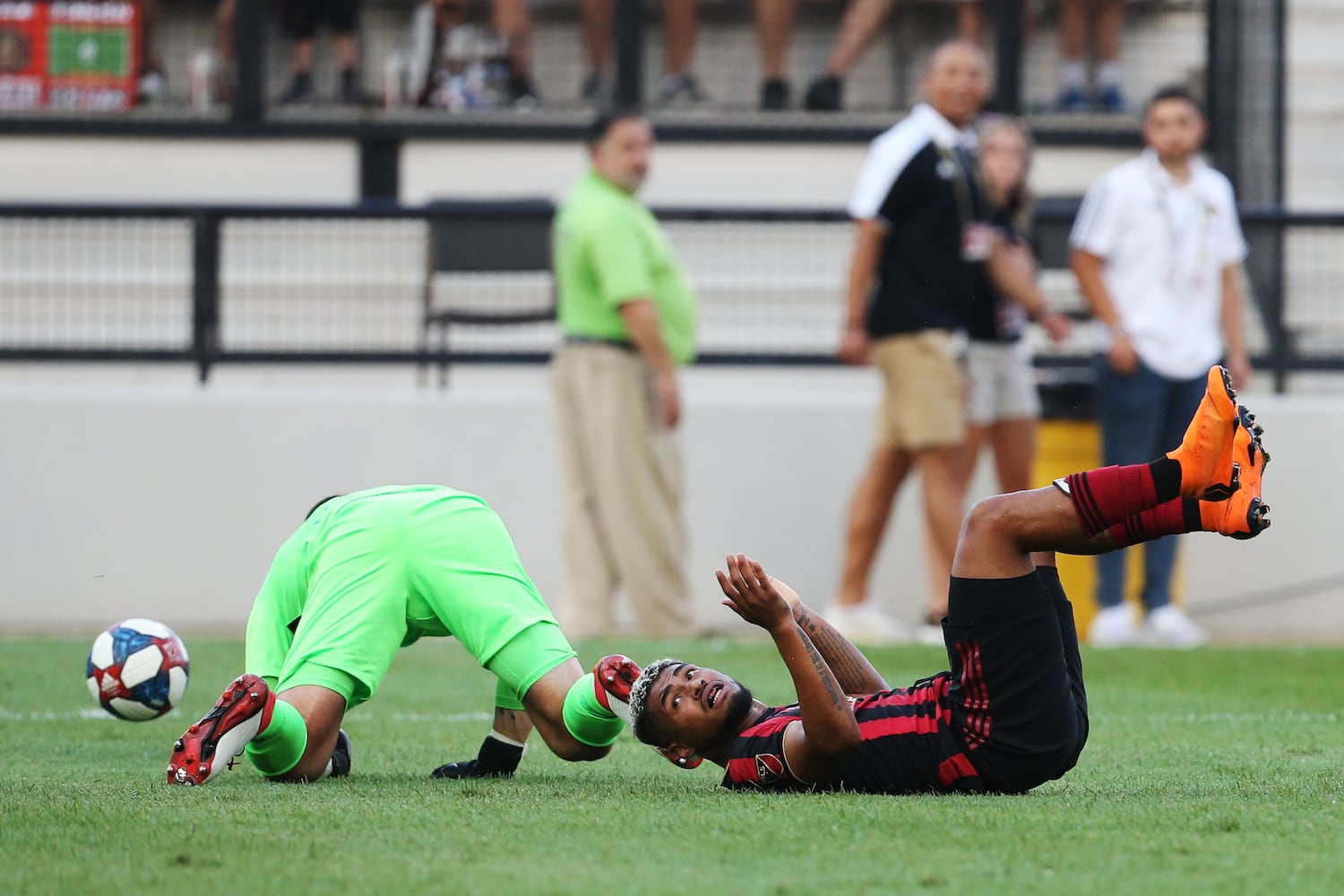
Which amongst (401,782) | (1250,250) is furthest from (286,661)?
(1250,250)

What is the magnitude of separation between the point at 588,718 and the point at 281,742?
77cm

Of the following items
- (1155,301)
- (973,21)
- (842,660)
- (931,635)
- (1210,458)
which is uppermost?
(973,21)

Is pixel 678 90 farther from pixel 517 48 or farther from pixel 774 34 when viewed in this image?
pixel 517 48

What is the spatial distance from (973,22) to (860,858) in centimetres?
1066

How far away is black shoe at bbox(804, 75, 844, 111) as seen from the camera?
13523 mm

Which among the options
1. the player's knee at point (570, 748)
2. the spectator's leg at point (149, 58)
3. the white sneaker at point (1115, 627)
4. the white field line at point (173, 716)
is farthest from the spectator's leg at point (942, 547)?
the spectator's leg at point (149, 58)

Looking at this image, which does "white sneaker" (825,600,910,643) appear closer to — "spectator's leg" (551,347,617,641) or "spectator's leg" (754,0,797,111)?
"spectator's leg" (551,347,617,641)

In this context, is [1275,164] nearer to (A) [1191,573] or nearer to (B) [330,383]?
(A) [1191,573]

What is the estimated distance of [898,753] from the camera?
4.78 m

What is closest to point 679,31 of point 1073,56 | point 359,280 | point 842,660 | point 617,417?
point 1073,56

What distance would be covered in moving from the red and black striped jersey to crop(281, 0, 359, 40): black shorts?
9934 millimetres

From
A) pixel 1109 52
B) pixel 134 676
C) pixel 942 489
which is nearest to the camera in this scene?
pixel 134 676

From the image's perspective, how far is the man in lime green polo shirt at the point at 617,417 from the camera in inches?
382

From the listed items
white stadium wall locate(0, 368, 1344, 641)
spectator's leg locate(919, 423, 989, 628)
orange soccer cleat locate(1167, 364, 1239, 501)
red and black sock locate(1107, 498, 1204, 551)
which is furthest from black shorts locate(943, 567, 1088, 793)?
white stadium wall locate(0, 368, 1344, 641)
